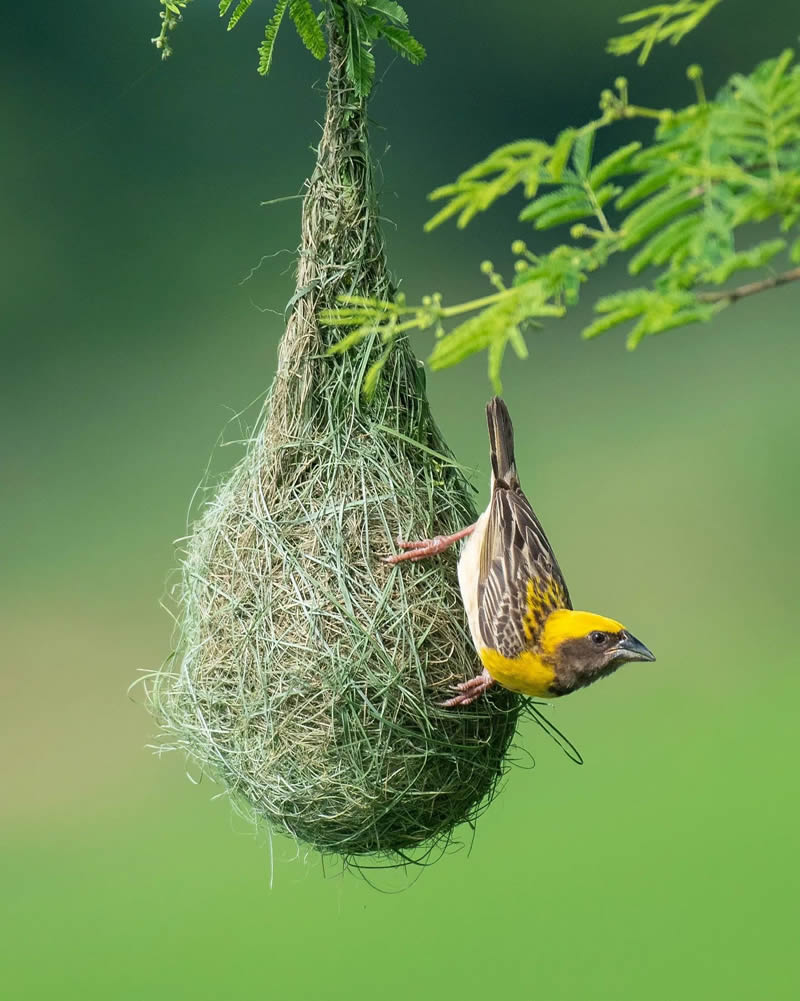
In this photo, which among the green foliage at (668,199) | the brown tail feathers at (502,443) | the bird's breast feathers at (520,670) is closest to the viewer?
the green foliage at (668,199)

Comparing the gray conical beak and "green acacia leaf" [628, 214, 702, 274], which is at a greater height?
"green acacia leaf" [628, 214, 702, 274]

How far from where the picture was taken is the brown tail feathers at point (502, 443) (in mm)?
2984

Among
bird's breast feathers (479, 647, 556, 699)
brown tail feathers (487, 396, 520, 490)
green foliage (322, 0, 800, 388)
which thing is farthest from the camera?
brown tail feathers (487, 396, 520, 490)

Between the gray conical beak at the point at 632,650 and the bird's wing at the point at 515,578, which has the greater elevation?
the bird's wing at the point at 515,578

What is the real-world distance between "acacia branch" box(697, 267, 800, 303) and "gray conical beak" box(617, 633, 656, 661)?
1.19 metres

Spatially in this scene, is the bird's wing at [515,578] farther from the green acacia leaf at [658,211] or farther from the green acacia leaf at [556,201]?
the green acacia leaf at [658,211]

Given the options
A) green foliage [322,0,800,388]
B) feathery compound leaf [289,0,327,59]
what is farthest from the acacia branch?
feathery compound leaf [289,0,327,59]

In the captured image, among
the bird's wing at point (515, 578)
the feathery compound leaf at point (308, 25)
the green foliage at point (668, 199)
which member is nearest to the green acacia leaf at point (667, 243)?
the green foliage at point (668, 199)

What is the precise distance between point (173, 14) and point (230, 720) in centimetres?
174

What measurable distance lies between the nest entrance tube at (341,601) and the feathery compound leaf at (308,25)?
1.4 inches

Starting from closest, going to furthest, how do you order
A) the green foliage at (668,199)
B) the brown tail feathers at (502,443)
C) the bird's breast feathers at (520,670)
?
1. the green foliage at (668,199)
2. the bird's breast feathers at (520,670)
3. the brown tail feathers at (502,443)

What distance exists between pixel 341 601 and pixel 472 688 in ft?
1.24

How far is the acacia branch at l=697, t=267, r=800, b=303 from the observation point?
5.45 feet

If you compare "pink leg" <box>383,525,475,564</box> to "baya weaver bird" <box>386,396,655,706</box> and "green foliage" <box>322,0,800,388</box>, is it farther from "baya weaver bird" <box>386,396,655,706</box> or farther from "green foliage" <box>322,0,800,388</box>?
"green foliage" <box>322,0,800,388</box>
